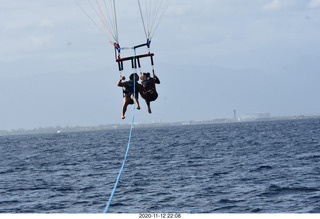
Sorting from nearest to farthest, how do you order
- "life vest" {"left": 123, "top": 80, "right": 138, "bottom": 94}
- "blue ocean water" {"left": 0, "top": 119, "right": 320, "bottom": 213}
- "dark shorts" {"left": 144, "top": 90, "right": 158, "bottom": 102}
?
"dark shorts" {"left": 144, "top": 90, "right": 158, "bottom": 102} → "life vest" {"left": 123, "top": 80, "right": 138, "bottom": 94} → "blue ocean water" {"left": 0, "top": 119, "right": 320, "bottom": 213}

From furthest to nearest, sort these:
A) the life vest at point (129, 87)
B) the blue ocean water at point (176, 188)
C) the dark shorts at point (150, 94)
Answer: the blue ocean water at point (176, 188) < the life vest at point (129, 87) < the dark shorts at point (150, 94)

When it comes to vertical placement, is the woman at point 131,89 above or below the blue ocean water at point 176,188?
above

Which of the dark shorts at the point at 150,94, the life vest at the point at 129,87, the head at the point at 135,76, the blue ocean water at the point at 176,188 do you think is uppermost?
the head at the point at 135,76

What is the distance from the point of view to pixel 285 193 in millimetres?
33906

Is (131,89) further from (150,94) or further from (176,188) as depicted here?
(176,188)

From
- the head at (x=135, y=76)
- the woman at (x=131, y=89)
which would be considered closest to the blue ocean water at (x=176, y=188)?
the woman at (x=131, y=89)

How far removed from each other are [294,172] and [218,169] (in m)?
8.51

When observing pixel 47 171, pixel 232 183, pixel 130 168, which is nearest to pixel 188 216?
pixel 232 183

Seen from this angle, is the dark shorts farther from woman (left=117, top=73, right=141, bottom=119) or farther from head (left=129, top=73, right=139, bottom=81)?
head (left=129, top=73, right=139, bottom=81)

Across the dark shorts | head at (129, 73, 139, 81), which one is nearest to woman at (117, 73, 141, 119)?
head at (129, 73, 139, 81)

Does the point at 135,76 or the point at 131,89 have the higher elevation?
the point at 135,76

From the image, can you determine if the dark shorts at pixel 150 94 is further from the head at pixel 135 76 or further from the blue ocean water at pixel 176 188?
the blue ocean water at pixel 176 188

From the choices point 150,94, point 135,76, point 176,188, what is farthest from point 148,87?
point 176,188

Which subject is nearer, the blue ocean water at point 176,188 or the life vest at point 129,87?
the life vest at point 129,87
